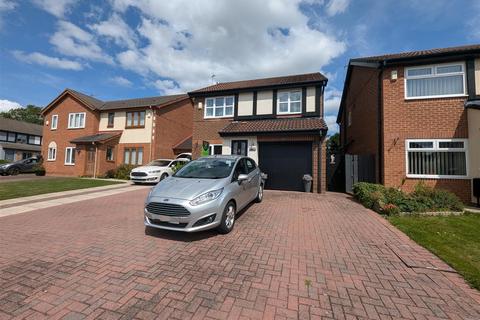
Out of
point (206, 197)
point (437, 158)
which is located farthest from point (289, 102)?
point (206, 197)

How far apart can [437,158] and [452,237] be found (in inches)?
238

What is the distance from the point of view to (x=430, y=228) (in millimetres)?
5867

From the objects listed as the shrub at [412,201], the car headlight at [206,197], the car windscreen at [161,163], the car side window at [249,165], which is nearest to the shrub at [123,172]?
the car windscreen at [161,163]

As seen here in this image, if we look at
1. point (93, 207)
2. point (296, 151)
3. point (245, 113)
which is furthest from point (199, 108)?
point (93, 207)

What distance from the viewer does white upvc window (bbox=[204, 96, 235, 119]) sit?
15.7 metres

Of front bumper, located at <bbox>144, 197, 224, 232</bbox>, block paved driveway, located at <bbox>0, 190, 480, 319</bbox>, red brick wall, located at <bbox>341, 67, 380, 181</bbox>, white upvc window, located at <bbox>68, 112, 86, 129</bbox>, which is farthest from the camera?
white upvc window, located at <bbox>68, 112, 86, 129</bbox>

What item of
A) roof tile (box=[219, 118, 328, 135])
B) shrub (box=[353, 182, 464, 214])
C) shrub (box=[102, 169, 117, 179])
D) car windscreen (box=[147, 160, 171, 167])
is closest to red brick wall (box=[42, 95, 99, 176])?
shrub (box=[102, 169, 117, 179])

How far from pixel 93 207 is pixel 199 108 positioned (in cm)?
997

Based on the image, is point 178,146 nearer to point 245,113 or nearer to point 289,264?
point 245,113

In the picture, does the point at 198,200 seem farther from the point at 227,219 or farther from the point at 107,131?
the point at 107,131

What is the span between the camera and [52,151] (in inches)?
943

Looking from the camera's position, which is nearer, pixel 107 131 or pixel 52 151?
pixel 107 131

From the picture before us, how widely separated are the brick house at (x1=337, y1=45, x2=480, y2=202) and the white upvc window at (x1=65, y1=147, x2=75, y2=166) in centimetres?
2526

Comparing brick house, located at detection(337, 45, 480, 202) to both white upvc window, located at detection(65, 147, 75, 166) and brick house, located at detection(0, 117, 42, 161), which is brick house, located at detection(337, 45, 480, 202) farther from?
brick house, located at detection(0, 117, 42, 161)
